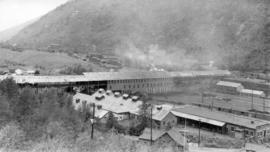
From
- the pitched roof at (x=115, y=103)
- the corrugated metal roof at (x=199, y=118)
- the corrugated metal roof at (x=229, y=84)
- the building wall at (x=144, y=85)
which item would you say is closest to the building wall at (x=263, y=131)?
the corrugated metal roof at (x=199, y=118)

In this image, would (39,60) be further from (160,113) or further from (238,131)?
(238,131)

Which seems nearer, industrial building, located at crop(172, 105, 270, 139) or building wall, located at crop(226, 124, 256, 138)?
building wall, located at crop(226, 124, 256, 138)

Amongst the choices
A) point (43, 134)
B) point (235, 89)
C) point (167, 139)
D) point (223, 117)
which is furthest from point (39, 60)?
point (43, 134)

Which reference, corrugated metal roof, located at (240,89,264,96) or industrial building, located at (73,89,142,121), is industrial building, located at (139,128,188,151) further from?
corrugated metal roof, located at (240,89,264,96)

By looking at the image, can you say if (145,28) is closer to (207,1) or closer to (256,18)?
(207,1)

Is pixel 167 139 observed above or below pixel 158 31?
below

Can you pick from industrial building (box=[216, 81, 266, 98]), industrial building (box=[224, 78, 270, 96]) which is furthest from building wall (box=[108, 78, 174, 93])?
industrial building (box=[224, 78, 270, 96])

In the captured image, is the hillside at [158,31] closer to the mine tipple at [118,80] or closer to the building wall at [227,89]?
the building wall at [227,89]
